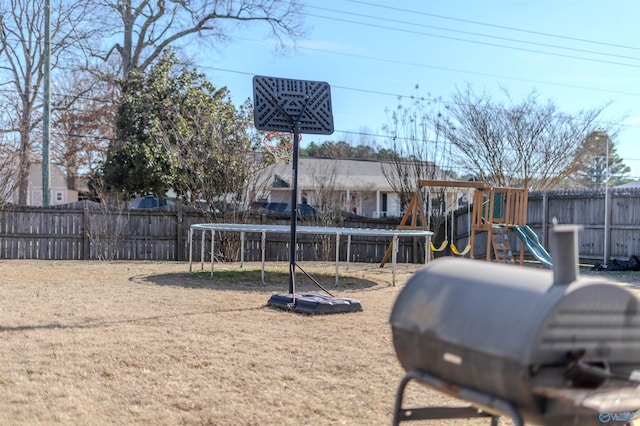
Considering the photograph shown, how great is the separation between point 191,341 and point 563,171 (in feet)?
64.7

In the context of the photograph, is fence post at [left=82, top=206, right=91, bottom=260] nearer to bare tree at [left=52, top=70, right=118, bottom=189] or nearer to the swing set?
the swing set

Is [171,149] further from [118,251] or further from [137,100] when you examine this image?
[137,100]

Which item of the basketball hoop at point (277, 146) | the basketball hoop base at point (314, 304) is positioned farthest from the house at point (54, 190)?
the basketball hoop base at point (314, 304)

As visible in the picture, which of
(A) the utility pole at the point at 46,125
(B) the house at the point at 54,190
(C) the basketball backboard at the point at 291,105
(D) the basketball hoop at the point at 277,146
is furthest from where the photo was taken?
(B) the house at the point at 54,190

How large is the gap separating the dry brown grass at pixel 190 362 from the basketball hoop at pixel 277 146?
875 centimetres

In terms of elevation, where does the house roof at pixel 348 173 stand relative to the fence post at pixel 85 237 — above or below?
above

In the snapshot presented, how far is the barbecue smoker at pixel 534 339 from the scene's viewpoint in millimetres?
2186

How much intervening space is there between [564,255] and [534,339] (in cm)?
37

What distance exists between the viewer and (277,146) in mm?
16891

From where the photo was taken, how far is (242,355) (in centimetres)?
524

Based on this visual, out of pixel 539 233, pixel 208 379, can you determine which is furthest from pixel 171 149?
pixel 208 379

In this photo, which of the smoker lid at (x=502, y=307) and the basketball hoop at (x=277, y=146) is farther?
the basketball hoop at (x=277, y=146)

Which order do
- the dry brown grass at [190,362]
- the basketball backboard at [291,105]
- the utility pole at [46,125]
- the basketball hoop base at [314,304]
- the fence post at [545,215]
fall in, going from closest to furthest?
the dry brown grass at [190,362]
the basketball hoop base at [314,304]
the basketball backboard at [291,105]
the fence post at [545,215]
the utility pole at [46,125]

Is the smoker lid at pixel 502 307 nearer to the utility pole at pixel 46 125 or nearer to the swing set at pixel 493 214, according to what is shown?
the swing set at pixel 493 214
